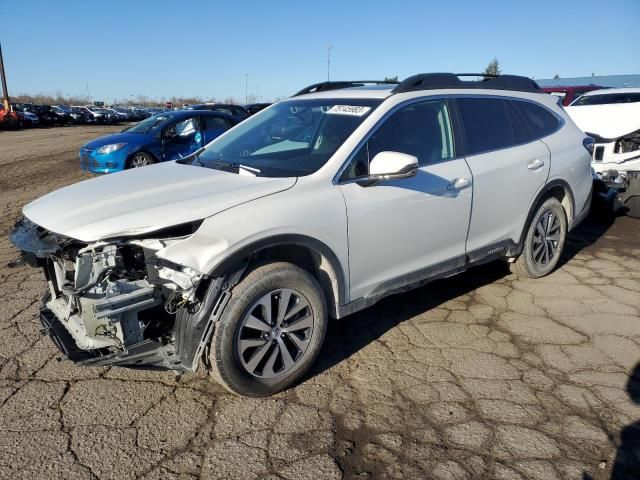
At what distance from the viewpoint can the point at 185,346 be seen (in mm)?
2629

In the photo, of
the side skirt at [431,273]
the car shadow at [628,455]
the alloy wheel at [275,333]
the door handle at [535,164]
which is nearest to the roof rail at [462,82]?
the door handle at [535,164]

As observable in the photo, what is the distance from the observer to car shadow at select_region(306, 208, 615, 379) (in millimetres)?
3520

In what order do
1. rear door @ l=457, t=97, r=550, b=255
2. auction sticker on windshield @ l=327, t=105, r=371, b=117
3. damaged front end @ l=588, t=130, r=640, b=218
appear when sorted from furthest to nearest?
damaged front end @ l=588, t=130, r=640, b=218
rear door @ l=457, t=97, r=550, b=255
auction sticker on windshield @ l=327, t=105, r=371, b=117

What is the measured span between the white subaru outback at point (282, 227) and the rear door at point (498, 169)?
16 millimetres

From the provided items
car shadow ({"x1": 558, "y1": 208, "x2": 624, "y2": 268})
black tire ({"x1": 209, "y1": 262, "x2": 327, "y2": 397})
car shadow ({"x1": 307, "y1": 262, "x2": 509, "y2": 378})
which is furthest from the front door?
car shadow ({"x1": 558, "y1": 208, "x2": 624, "y2": 268})

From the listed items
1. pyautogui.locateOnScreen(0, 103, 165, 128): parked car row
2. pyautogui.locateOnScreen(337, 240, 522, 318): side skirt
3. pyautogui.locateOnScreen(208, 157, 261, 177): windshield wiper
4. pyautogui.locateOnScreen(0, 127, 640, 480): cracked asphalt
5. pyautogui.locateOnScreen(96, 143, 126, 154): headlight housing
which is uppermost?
pyautogui.locateOnScreen(208, 157, 261, 177): windshield wiper

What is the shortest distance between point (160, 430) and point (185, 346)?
49 cm

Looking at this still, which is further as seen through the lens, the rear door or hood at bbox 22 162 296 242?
the rear door

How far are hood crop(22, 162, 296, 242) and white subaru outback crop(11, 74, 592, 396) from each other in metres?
0.01

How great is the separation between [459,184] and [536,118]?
1519 millimetres

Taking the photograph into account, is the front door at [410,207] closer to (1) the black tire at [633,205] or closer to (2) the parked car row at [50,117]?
(1) the black tire at [633,205]

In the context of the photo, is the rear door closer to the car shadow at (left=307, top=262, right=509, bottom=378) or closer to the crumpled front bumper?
the car shadow at (left=307, top=262, right=509, bottom=378)

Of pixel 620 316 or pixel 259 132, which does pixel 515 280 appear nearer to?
pixel 620 316

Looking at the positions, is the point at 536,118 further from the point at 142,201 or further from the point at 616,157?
the point at 142,201
